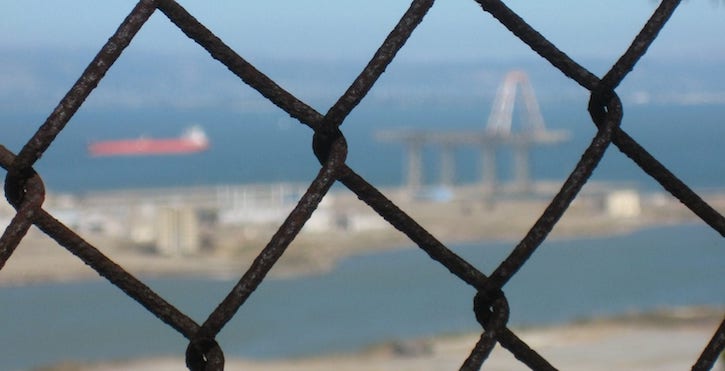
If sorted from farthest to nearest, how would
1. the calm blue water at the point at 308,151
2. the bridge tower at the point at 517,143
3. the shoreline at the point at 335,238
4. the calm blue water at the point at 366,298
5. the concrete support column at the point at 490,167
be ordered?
1. the calm blue water at the point at 308,151
2. the bridge tower at the point at 517,143
3. the concrete support column at the point at 490,167
4. the shoreline at the point at 335,238
5. the calm blue water at the point at 366,298

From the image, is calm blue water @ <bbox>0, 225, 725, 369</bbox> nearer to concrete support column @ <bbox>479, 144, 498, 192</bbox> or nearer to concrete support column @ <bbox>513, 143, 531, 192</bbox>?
concrete support column @ <bbox>479, 144, 498, 192</bbox>

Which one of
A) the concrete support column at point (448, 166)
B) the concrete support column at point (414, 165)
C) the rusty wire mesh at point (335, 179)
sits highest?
the concrete support column at point (448, 166)

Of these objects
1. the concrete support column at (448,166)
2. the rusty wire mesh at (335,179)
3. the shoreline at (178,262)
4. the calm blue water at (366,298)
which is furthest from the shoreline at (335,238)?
the rusty wire mesh at (335,179)

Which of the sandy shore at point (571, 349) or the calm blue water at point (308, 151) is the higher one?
the calm blue water at point (308, 151)

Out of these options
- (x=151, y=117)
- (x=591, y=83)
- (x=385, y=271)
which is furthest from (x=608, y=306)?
(x=151, y=117)

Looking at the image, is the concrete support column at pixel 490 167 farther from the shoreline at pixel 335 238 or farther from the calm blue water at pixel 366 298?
the calm blue water at pixel 366 298

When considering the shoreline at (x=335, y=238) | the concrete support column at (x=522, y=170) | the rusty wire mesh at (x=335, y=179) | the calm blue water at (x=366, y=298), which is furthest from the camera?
the concrete support column at (x=522, y=170)
